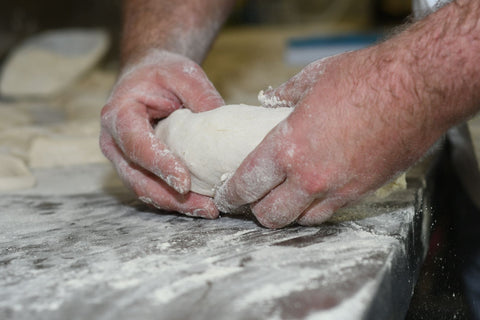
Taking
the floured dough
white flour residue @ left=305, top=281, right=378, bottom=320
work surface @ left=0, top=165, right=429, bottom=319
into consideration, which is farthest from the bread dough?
the floured dough

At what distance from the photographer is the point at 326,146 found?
1074mm

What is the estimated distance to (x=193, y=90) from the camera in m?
1.47

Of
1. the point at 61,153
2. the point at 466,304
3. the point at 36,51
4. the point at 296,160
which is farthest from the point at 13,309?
the point at 36,51

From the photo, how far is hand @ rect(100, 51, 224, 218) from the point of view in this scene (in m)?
1.31

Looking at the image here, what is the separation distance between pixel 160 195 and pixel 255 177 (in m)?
0.33

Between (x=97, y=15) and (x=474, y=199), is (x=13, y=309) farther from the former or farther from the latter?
(x=97, y=15)

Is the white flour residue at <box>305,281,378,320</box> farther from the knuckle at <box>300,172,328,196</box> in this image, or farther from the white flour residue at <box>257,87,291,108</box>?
the white flour residue at <box>257,87,291,108</box>

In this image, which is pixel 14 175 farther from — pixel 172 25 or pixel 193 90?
pixel 193 90

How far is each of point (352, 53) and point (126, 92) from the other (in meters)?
0.62

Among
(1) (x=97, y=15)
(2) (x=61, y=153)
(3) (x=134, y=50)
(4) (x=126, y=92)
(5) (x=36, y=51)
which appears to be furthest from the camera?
(1) (x=97, y=15)

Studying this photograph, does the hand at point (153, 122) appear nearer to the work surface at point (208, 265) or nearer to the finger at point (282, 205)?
the work surface at point (208, 265)

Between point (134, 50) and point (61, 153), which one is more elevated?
point (134, 50)

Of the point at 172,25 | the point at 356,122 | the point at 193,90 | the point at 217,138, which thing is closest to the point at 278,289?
the point at 356,122

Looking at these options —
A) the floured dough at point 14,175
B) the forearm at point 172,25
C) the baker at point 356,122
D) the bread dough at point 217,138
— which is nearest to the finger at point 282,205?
the baker at point 356,122
